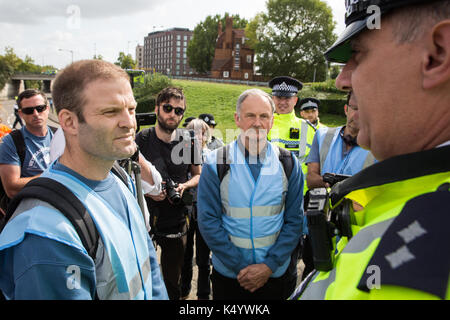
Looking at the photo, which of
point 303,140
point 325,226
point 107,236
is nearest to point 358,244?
point 325,226

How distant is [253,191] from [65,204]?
5.35ft

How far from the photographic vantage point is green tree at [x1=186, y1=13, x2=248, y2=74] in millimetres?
65188

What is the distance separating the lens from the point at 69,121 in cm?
166

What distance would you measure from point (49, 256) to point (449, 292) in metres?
1.37

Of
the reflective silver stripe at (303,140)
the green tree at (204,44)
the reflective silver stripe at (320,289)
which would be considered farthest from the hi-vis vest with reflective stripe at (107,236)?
the green tree at (204,44)

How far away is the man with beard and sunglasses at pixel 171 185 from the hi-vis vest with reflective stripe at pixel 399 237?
9.34 ft

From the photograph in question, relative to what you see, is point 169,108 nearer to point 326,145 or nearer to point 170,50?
point 326,145

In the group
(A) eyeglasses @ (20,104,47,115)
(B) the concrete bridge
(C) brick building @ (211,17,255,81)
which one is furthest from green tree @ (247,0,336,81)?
(A) eyeglasses @ (20,104,47,115)

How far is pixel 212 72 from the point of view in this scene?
62.4m

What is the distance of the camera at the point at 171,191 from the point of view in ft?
11.2

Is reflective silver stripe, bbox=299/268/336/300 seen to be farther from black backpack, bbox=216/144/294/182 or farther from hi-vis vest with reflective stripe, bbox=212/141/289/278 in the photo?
black backpack, bbox=216/144/294/182

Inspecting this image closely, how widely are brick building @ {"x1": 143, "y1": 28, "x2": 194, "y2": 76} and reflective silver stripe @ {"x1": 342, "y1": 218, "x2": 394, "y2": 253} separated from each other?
13200 cm

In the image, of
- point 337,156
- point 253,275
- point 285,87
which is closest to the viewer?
point 253,275
